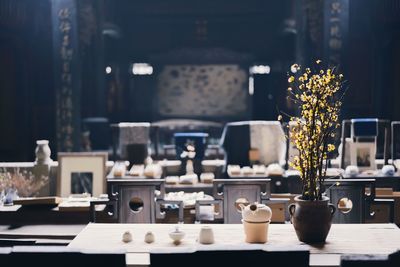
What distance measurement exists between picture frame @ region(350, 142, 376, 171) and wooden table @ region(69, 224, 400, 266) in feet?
9.79

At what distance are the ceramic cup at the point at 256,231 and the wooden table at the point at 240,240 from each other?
41 millimetres

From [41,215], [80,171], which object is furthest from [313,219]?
[80,171]

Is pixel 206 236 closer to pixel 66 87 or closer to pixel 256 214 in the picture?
pixel 256 214

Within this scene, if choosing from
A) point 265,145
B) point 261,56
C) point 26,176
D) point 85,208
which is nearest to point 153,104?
point 261,56

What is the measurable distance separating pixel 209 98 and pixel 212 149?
13.9ft

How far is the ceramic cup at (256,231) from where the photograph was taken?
2.76m

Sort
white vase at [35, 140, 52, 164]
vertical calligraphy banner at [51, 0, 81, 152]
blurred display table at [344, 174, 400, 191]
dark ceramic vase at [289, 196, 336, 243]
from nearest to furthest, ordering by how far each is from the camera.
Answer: dark ceramic vase at [289, 196, 336, 243]
white vase at [35, 140, 52, 164]
blurred display table at [344, 174, 400, 191]
vertical calligraphy banner at [51, 0, 81, 152]

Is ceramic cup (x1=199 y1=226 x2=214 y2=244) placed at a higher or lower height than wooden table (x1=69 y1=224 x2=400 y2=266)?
higher

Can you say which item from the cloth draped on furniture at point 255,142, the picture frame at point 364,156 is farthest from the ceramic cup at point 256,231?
the cloth draped on furniture at point 255,142

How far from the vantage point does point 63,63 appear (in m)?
9.36

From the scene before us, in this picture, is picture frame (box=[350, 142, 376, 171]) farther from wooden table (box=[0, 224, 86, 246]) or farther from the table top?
wooden table (box=[0, 224, 86, 246])

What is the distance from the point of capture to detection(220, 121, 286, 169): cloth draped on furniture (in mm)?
6668

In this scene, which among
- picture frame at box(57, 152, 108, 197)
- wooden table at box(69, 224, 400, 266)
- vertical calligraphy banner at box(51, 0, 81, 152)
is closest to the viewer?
wooden table at box(69, 224, 400, 266)

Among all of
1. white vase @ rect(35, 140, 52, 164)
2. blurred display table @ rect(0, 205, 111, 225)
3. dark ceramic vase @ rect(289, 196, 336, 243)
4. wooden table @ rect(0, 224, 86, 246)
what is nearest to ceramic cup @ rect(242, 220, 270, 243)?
dark ceramic vase @ rect(289, 196, 336, 243)
